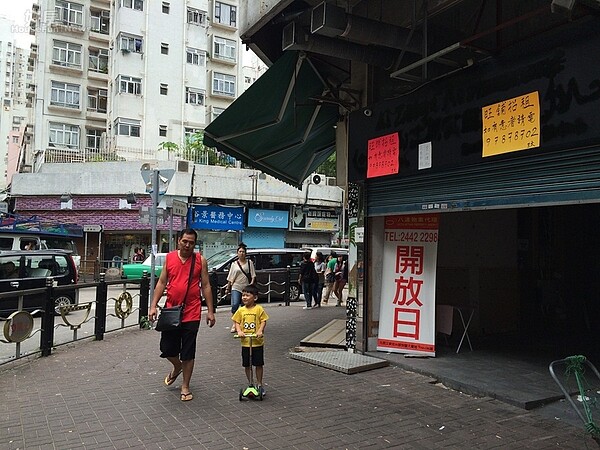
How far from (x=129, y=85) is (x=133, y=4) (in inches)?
195

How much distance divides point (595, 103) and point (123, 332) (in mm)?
8549

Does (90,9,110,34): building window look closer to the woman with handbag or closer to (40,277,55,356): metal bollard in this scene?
the woman with handbag

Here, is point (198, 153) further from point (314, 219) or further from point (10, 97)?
point (10, 97)

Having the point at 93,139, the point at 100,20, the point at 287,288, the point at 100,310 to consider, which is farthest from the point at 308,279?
the point at 100,20

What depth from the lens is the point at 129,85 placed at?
29938 mm

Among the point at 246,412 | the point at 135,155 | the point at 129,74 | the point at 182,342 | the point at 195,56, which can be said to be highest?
the point at 195,56

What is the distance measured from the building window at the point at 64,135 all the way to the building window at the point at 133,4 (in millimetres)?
8341

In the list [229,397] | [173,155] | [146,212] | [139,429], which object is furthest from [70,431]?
[173,155]

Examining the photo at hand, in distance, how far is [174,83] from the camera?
1232 inches

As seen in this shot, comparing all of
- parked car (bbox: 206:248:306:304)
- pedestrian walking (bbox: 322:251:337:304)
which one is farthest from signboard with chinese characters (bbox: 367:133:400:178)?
pedestrian walking (bbox: 322:251:337:304)

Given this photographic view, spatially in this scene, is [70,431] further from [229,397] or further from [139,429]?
[229,397]

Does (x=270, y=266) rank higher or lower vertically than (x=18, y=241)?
lower

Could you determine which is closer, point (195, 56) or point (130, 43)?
point (130, 43)

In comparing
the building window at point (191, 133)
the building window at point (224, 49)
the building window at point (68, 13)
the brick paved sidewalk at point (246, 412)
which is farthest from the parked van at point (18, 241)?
the building window at point (68, 13)
